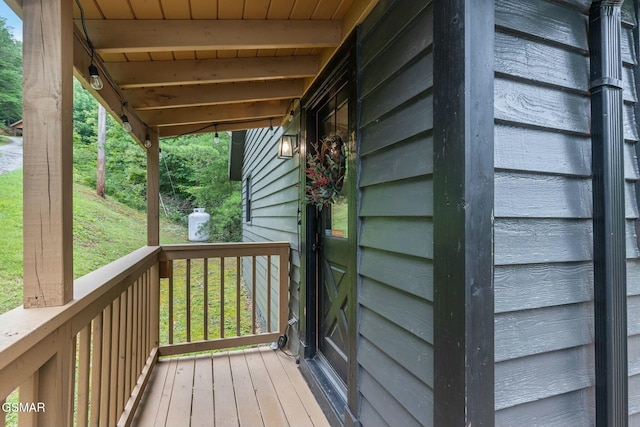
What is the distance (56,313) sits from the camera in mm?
1024

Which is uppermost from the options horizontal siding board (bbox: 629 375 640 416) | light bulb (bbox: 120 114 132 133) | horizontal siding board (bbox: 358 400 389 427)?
light bulb (bbox: 120 114 132 133)

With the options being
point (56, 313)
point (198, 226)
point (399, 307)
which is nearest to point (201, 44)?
point (56, 313)

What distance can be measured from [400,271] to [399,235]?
0.15 meters

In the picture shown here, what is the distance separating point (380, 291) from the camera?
1499mm

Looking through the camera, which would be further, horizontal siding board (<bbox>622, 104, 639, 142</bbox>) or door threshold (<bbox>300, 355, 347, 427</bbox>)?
door threshold (<bbox>300, 355, 347, 427</bbox>)

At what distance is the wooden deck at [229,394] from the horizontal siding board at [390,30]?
2.20 m

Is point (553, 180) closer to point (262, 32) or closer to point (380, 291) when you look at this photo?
point (380, 291)

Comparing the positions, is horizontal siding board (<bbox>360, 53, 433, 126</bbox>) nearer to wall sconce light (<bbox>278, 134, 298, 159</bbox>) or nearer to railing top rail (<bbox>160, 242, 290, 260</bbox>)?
wall sconce light (<bbox>278, 134, 298, 159</bbox>)

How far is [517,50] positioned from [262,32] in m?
1.29

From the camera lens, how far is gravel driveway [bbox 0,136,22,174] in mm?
1499

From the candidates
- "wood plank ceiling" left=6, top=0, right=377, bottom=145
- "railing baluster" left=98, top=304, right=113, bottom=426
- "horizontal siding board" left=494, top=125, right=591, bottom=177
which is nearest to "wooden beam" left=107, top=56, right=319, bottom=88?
"wood plank ceiling" left=6, top=0, right=377, bottom=145

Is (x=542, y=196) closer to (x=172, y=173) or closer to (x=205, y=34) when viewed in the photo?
(x=205, y=34)

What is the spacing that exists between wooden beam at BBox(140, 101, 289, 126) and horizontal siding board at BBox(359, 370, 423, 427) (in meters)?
2.54

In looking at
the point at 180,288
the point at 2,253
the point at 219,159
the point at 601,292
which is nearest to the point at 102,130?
the point at 219,159
